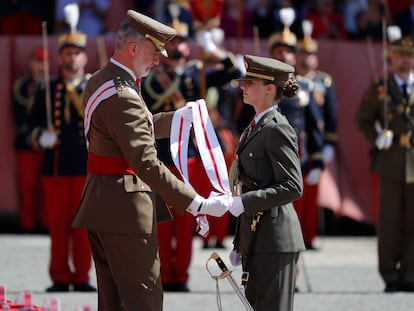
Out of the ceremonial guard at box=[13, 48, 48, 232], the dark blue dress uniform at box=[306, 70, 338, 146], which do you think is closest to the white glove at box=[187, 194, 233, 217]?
the dark blue dress uniform at box=[306, 70, 338, 146]

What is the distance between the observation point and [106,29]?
12930 millimetres

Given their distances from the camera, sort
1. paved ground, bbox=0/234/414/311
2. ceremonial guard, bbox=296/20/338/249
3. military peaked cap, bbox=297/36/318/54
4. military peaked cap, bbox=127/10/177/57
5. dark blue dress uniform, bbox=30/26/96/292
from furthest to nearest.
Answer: military peaked cap, bbox=297/36/318/54
ceremonial guard, bbox=296/20/338/249
dark blue dress uniform, bbox=30/26/96/292
paved ground, bbox=0/234/414/311
military peaked cap, bbox=127/10/177/57

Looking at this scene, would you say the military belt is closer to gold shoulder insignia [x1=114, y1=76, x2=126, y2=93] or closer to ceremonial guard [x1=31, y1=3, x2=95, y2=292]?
ceremonial guard [x1=31, y1=3, x2=95, y2=292]

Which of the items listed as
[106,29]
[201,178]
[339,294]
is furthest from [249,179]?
[106,29]

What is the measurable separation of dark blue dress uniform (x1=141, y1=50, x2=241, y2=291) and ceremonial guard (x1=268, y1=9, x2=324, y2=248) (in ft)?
2.17

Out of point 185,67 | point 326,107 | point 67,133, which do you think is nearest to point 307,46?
point 326,107

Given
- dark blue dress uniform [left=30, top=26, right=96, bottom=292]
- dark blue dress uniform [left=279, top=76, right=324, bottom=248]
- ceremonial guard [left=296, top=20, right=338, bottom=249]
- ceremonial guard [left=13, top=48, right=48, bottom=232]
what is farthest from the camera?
ceremonial guard [left=13, top=48, right=48, bottom=232]

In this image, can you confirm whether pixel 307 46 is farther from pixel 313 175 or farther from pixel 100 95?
pixel 100 95

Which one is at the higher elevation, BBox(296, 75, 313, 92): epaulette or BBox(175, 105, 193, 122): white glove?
BBox(296, 75, 313, 92): epaulette

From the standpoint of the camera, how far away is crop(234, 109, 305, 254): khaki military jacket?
5.91 m

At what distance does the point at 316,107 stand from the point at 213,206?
4.40m

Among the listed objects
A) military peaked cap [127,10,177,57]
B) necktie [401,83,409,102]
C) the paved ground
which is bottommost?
the paved ground

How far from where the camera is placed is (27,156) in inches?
464

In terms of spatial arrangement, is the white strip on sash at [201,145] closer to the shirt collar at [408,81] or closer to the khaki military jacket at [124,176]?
the khaki military jacket at [124,176]
